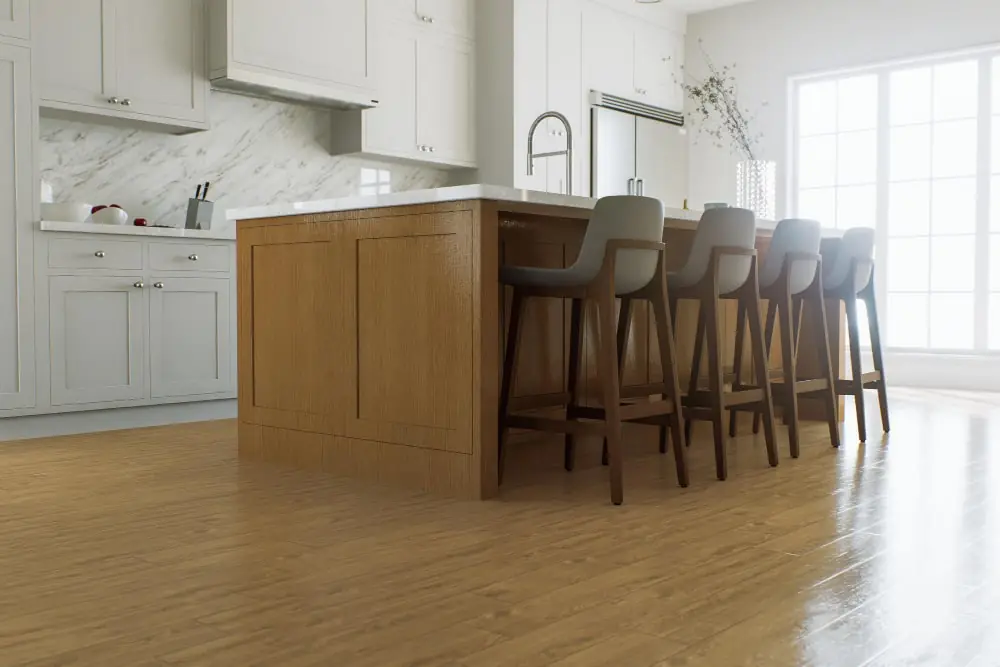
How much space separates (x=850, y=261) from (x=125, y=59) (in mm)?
3497

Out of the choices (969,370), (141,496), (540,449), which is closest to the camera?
(141,496)

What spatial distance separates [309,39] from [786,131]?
3.83 meters

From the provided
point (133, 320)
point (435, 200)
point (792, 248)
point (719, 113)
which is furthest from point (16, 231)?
point (719, 113)

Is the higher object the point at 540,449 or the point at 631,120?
the point at 631,120

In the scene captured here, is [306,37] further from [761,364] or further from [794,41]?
[794,41]

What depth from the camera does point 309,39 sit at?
5.39m

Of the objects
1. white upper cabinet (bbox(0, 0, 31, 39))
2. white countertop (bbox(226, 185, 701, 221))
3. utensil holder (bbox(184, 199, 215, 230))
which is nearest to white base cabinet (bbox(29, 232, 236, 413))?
utensil holder (bbox(184, 199, 215, 230))

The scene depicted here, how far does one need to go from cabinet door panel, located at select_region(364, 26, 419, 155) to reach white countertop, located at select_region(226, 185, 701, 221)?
248 cm

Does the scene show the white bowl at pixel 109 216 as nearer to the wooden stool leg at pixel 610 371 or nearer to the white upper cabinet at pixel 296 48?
the white upper cabinet at pixel 296 48

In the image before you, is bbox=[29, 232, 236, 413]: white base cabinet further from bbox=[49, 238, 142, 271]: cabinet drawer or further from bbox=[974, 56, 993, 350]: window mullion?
bbox=[974, 56, 993, 350]: window mullion

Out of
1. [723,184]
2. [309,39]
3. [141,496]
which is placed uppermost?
[309,39]

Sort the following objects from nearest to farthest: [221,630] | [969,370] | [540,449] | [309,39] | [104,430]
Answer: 1. [221,630]
2. [540,449]
3. [104,430]
4. [309,39]
5. [969,370]

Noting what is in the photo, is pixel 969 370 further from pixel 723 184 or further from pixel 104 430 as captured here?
pixel 104 430

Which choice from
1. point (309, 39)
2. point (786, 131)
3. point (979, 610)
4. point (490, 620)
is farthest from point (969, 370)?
point (490, 620)
